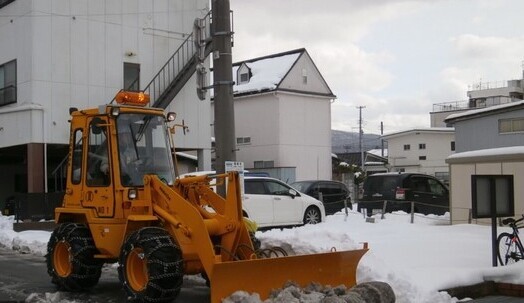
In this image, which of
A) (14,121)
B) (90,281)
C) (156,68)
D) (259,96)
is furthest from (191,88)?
(90,281)

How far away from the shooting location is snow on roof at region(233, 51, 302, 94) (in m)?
36.0

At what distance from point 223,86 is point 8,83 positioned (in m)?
14.3

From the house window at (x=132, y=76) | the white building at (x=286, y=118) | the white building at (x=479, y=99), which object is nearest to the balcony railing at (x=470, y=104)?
the white building at (x=479, y=99)

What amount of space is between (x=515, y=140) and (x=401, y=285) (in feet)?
57.9

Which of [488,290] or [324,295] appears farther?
[488,290]

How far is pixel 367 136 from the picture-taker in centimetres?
10981

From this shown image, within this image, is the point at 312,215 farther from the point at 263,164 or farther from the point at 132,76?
the point at 263,164

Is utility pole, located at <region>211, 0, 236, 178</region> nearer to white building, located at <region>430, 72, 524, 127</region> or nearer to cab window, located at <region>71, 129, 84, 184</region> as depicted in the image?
cab window, located at <region>71, 129, 84, 184</region>

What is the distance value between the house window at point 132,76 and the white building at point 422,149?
35.8m

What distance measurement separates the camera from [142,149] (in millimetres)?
8945

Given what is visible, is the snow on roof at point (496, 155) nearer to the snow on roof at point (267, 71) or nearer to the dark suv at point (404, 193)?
the dark suv at point (404, 193)

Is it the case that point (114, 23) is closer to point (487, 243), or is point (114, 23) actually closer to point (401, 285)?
point (487, 243)

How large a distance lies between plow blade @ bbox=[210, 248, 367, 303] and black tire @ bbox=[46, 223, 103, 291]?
8.95 ft

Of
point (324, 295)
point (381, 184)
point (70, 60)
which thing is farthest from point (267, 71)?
point (324, 295)
